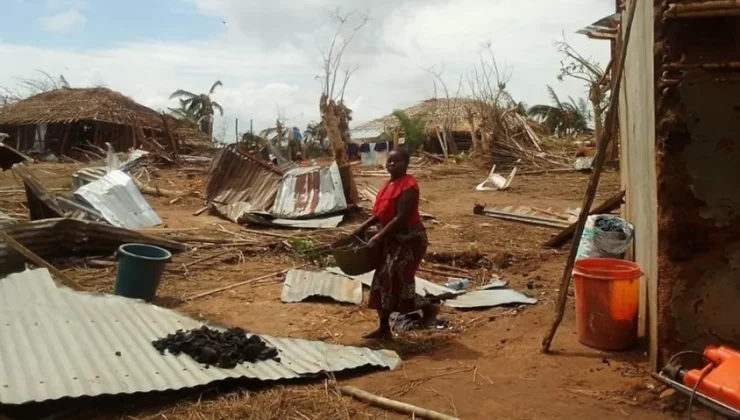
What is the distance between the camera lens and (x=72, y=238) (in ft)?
27.0

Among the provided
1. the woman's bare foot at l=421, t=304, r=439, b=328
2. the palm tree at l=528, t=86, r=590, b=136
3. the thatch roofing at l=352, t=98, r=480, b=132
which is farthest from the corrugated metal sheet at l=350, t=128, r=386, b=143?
the woman's bare foot at l=421, t=304, r=439, b=328

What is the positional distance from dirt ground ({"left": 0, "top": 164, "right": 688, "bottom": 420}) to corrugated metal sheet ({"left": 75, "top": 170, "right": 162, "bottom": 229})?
0.69 meters

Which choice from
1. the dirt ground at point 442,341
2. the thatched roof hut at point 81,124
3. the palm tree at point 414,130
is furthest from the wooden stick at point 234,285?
the palm tree at point 414,130

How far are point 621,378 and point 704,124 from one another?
164cm

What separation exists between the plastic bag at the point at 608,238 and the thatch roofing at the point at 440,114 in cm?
1989

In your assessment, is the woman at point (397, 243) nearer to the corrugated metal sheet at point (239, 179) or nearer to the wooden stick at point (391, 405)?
the wooden stick at point (391, 405)

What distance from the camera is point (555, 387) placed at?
425 cm

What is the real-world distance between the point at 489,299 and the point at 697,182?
2920 mm

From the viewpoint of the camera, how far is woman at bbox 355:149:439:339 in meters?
5.22

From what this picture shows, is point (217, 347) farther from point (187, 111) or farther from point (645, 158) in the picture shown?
point (187, 111)

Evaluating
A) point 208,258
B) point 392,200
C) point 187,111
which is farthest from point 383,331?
point 187,111

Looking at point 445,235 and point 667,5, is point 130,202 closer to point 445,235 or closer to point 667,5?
point 445,235

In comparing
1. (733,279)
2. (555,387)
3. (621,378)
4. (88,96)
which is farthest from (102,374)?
(88,96)

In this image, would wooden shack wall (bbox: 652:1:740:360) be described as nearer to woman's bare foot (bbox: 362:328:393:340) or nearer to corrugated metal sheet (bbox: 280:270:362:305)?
woman's bare foot (bbox: 362:328:393:340)
